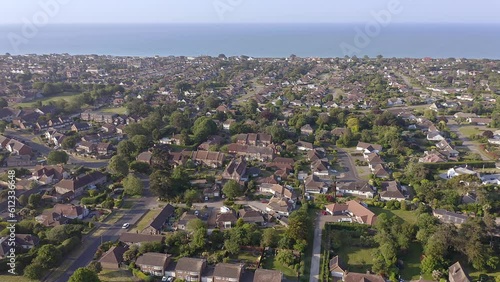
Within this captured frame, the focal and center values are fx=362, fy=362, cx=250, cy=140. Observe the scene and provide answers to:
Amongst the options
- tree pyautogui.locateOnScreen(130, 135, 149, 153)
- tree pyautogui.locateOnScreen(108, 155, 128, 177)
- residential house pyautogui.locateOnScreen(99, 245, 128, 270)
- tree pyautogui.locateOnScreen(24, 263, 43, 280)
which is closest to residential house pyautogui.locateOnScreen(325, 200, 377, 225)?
residential house pyautogui.locateOnScreen(99, 245, 128, 270)

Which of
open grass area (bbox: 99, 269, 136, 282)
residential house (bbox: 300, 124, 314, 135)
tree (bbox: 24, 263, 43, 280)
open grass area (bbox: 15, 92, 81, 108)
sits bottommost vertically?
open grass area (bbox: 99, 269, 136, 282)

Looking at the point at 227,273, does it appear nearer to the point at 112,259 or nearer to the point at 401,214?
the point at 112,259

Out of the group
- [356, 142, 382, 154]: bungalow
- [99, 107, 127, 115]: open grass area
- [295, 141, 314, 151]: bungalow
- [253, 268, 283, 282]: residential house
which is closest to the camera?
[253, 268, 283, 282]: residential house

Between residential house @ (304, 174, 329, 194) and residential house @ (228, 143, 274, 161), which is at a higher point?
residential house @ (228, 143, 274, 161)

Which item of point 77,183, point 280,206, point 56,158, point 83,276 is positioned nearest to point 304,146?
point 280,206

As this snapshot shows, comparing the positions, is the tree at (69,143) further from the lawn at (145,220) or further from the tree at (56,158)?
the lawn at (145,220)

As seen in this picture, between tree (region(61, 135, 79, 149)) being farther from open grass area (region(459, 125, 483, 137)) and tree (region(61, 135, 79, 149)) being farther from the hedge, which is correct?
open grass area (region(459, 125, 483, 137))
